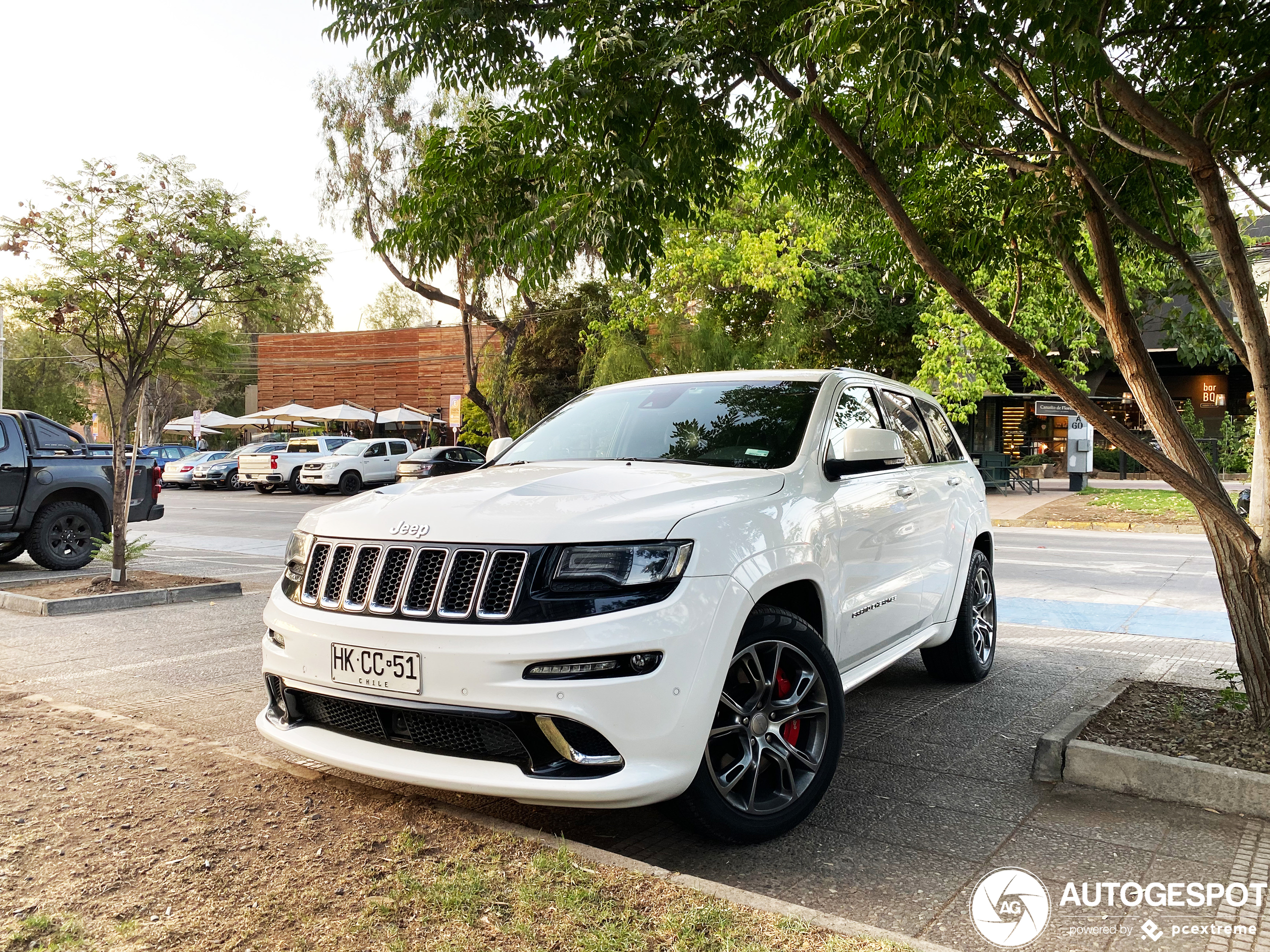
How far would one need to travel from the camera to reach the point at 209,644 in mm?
7281

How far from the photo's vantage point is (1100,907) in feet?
10.0

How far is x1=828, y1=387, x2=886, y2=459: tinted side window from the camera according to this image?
176 inches

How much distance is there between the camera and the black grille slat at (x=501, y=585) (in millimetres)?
3158

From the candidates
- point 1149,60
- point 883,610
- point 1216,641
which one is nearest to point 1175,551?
point 1216,641

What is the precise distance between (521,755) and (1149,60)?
5.16 m

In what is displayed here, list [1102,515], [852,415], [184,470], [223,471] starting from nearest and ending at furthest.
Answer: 1. [852,415]
2. [1102,515]
3. [223,471]
4. [184,470]

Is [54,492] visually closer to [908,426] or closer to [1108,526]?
[908,426]

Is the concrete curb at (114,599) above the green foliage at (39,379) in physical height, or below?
below

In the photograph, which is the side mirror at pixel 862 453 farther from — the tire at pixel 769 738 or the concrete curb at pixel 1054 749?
the concrete curb at pixel 1054 749

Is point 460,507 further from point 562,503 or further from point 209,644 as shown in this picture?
point 209,644

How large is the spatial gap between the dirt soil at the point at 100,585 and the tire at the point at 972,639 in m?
7.14

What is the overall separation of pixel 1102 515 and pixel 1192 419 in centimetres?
1700

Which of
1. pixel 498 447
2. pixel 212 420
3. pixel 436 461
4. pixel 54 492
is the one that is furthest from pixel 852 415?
pixel 212 420

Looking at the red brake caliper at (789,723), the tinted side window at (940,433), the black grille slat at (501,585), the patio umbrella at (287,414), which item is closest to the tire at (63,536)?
the tinted side window at (940,433)
